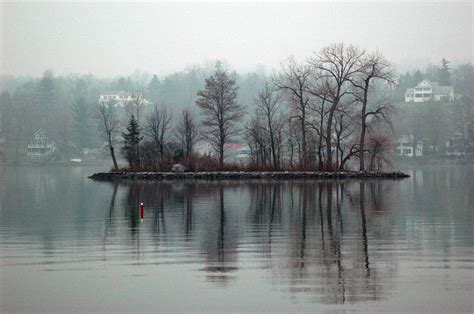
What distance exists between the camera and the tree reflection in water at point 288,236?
1443 centimetres

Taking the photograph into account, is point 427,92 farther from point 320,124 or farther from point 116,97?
point 320,124

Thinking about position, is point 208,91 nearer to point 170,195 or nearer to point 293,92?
point 293,92

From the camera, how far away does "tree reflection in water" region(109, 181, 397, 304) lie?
14.4m

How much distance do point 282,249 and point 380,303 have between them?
6.19m

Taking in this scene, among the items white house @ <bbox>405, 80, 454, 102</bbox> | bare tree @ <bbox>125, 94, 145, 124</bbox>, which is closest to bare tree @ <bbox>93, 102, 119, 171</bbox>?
bare tree @ <bbox>125, 94, 145, 124</bbox>

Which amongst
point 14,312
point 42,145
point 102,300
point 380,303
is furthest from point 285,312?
point 42,145

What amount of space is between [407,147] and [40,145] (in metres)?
69.8

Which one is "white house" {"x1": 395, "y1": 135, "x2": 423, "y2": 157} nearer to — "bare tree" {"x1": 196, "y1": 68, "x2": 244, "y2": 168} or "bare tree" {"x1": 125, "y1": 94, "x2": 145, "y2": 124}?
"bare tree" {"x1": 125, "y1": 94, "x2": 145, "y2": 124}

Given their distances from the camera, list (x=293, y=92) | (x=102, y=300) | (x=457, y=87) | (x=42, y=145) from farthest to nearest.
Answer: (x=457, y=87), (x=42, y=145), (x=293, y=92), (x=102, y=300)

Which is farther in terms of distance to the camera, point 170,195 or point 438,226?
point 170,195

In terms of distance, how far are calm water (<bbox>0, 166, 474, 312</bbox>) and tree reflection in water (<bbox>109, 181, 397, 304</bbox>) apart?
35 mm

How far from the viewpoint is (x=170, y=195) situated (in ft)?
135

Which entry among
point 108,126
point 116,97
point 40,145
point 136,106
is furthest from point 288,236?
point 116,97

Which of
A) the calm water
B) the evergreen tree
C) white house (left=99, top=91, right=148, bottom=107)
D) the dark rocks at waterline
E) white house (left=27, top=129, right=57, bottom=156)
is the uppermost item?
white house (left=99, top=91, right=148, bottom=107)
